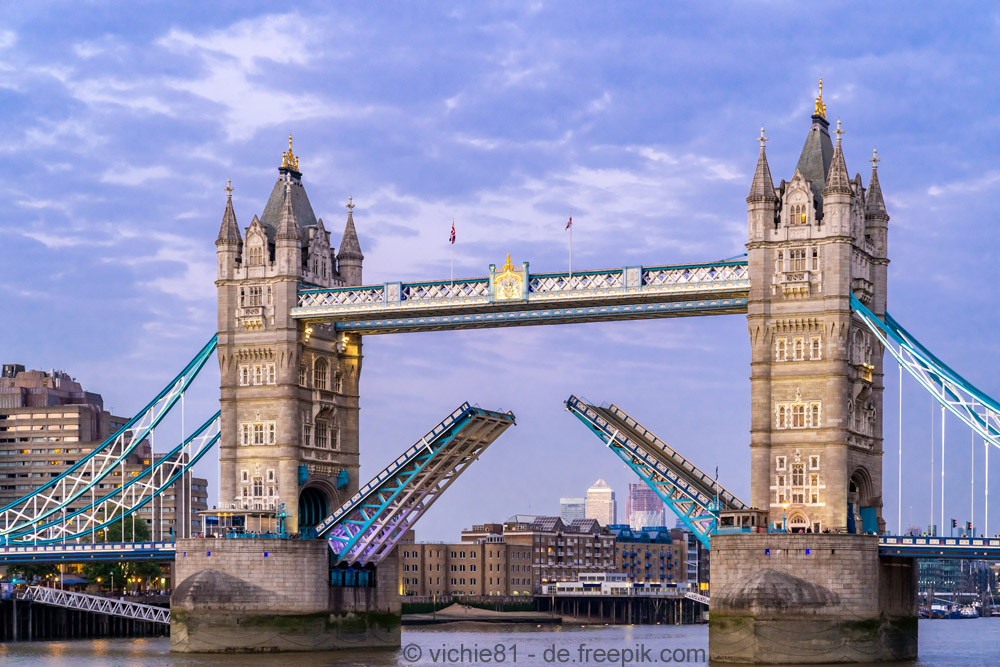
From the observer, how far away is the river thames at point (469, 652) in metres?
71.1

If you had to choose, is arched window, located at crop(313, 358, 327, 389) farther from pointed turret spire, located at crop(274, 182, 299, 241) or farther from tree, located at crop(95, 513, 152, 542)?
tree, located at crop(95, 513, 152, 542)

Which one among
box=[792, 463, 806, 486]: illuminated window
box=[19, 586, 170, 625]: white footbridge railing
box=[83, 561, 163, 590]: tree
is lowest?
box=[83, 561, 163, 590]: tree

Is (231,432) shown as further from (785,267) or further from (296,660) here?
(785,267)

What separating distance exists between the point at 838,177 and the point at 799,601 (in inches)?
666

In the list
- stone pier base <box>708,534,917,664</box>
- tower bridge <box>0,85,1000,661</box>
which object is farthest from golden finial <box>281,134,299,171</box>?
stone pier base <box>708,534,917,664</box>

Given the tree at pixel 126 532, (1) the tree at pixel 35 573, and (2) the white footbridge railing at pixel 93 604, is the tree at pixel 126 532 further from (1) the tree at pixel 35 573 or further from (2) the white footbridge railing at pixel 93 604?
(2) the white footbridge railing at pixel 93 604

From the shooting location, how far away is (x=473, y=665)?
71.1m

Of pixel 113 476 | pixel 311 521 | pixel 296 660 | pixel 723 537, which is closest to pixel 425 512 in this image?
pixel 311 521

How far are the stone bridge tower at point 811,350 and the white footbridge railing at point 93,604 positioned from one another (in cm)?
4262

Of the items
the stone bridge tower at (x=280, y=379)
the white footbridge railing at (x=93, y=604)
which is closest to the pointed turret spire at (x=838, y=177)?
the stone bridge tower at (x=280, y=379)

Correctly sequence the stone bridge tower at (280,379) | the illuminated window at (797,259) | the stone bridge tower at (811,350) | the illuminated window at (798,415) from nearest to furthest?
the stone bridge tower at (811,350) → the illuminated window at (798,415) → the illuminated window at (797,259) → the stone bridge tower at (280,379)

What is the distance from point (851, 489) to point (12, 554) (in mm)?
39805

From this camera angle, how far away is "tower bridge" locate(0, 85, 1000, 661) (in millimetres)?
65875

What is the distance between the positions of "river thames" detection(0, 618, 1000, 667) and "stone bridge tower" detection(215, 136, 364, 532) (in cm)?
738
